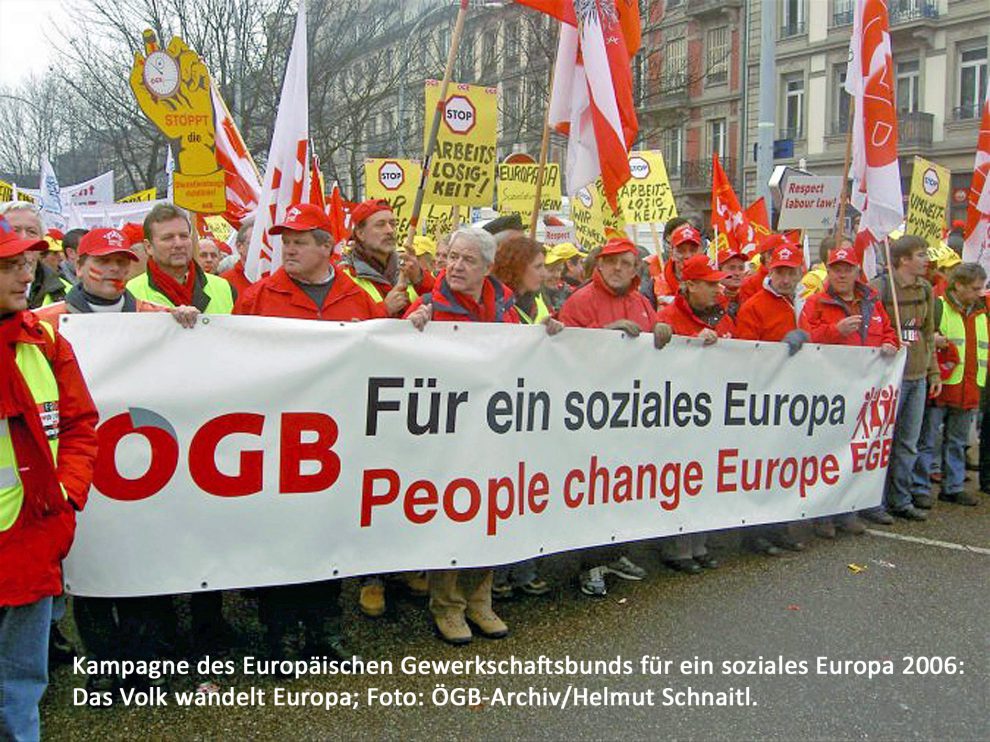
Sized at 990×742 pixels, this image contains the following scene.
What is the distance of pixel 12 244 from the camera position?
2.79m

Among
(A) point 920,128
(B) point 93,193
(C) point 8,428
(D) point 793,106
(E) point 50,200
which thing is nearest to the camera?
(C) point 8,428

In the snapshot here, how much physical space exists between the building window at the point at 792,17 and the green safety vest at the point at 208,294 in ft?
124

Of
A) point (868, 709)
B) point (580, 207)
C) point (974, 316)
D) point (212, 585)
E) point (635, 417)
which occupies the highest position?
point (580, 207)

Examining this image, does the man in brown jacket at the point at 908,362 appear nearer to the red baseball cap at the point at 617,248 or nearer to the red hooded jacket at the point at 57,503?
the red baseball cap at the point at 617,248

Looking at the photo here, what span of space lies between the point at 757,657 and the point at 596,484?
1.17 m

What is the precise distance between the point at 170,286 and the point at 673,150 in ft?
138

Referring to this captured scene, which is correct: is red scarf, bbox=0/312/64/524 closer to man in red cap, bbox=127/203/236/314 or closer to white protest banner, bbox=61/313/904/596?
white protest banner, bbox=61/313/904/596

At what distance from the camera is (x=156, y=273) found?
4492mm

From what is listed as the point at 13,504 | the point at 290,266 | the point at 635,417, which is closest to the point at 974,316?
the point at 635,417

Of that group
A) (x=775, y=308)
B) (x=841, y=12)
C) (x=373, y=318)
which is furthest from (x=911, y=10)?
(x=373, y=318)

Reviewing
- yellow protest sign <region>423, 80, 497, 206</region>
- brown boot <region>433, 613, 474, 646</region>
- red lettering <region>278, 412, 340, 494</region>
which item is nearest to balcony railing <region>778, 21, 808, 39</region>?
yellow protest sign <region>423, 80, 497, 206</region>

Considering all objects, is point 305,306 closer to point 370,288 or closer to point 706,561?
point 370,288

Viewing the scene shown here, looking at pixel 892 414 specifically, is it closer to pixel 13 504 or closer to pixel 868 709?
pixel 868 709

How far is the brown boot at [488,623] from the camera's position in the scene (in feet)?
15.3
